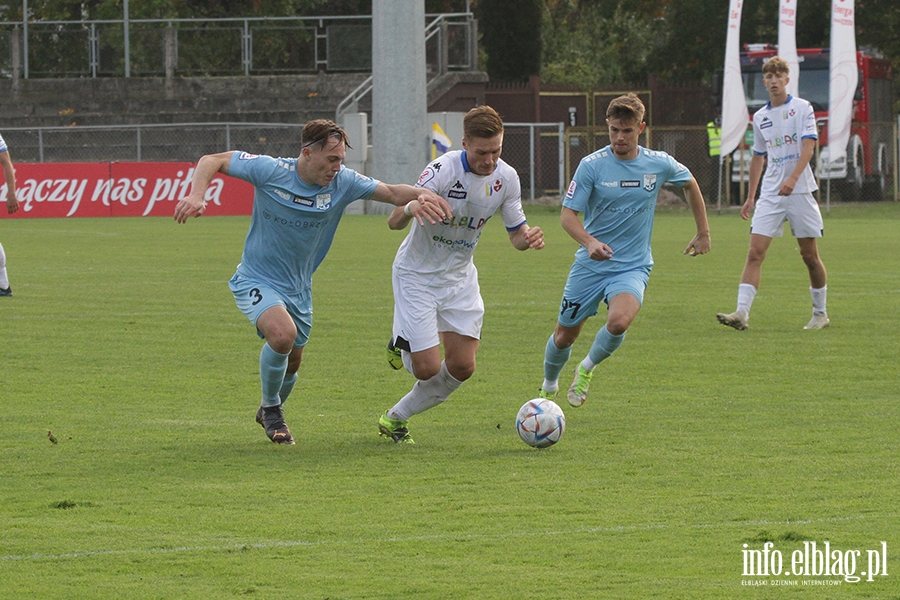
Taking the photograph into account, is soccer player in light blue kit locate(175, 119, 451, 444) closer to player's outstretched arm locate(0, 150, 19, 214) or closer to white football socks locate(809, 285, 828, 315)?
white football socks locate(809, 285, 828, 315)

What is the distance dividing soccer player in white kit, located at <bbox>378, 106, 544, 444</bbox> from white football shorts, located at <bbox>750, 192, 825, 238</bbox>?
5.20 metres

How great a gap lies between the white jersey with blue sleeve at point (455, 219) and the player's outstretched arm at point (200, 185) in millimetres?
1030

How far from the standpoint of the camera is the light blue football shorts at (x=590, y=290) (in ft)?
28.0

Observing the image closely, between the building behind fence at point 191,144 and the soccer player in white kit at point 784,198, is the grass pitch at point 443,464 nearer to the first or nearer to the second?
the soccer player in white kit at point 784,198

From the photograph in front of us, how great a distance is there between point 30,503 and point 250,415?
242 cm

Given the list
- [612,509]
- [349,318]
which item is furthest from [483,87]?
[612,509]

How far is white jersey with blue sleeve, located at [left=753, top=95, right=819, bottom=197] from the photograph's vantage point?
12.1 metres

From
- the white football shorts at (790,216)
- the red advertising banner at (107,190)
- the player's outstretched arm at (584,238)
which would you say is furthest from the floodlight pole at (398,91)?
the player's outstretched arm at (584,238)

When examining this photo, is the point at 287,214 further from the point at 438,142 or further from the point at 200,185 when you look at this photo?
the point at 438,142

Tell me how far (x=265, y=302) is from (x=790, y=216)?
647 centimetres

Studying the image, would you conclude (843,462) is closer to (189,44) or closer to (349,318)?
(349,318)

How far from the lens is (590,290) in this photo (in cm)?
857

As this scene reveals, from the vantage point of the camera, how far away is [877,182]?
116 feet

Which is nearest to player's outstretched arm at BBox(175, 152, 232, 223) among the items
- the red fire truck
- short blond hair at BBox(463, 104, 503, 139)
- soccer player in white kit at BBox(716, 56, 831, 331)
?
short blond hair at BBox(463, 104, 503, 139)
